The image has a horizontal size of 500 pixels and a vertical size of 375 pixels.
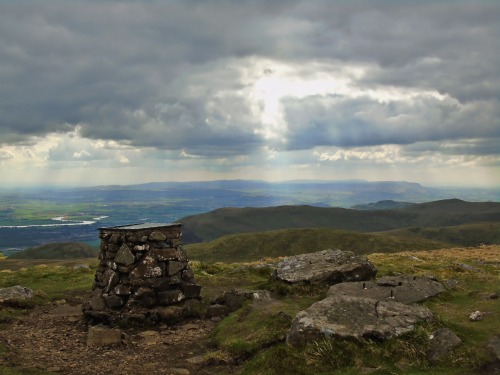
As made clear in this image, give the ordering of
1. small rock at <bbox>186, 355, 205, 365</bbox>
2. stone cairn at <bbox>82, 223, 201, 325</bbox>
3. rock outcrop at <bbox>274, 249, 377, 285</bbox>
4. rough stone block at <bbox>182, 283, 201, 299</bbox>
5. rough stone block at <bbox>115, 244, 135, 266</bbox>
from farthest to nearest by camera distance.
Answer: rock outcrop at <bbox>274, 249, 377, 285</bbox> < rough stone block at <bbox>182, 283, 201, 299</bbox> < rough stone block at <bbox>115, 244, 135, 266</bbox> < stone cairn at <bbox>82, 223, 201, 325</bbox> < small rock at <bbox>186, 355, 205, 365</bbox>

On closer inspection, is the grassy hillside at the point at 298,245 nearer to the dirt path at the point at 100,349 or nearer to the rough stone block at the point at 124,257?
the rough stone block at the point at 124,257

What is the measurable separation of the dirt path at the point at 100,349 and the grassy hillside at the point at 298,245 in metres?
144

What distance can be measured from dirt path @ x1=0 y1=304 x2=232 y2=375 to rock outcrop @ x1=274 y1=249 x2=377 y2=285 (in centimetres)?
703

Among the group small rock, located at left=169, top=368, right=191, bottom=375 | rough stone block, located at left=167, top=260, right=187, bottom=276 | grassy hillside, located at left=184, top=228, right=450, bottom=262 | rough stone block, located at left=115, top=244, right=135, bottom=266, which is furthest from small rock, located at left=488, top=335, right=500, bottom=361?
grassy hillside, located at left=184, top=228, right=450, bottom=262

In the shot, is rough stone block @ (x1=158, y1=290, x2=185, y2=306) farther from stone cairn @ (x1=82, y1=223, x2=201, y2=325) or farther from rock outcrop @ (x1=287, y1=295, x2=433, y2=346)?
rock outcrop @ (x1=287, y1=295, x2=433, y2=346)

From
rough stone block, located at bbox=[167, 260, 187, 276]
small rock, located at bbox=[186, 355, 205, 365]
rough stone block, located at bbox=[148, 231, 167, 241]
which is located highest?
rough stone block, located at bbox=[148, 231, 167, 241]

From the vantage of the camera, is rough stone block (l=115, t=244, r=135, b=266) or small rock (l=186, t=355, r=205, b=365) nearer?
small rock (l=186, t=355, r=205, b=365)

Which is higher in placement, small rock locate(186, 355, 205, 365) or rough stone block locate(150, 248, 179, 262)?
rough stone block locate(150, 248, 179, 262)

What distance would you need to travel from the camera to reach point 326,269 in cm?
2728

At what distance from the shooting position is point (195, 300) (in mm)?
Result: 24438

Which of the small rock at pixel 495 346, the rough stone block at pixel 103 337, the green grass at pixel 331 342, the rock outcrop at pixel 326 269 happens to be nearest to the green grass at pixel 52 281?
the green grass at pixel 331 342

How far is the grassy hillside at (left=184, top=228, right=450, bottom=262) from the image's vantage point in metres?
171

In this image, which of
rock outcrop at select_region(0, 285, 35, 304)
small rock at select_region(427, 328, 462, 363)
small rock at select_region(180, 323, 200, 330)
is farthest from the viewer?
rock outcrop at select_region(0, 285, 35, 304)

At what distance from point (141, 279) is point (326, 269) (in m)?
11.5
